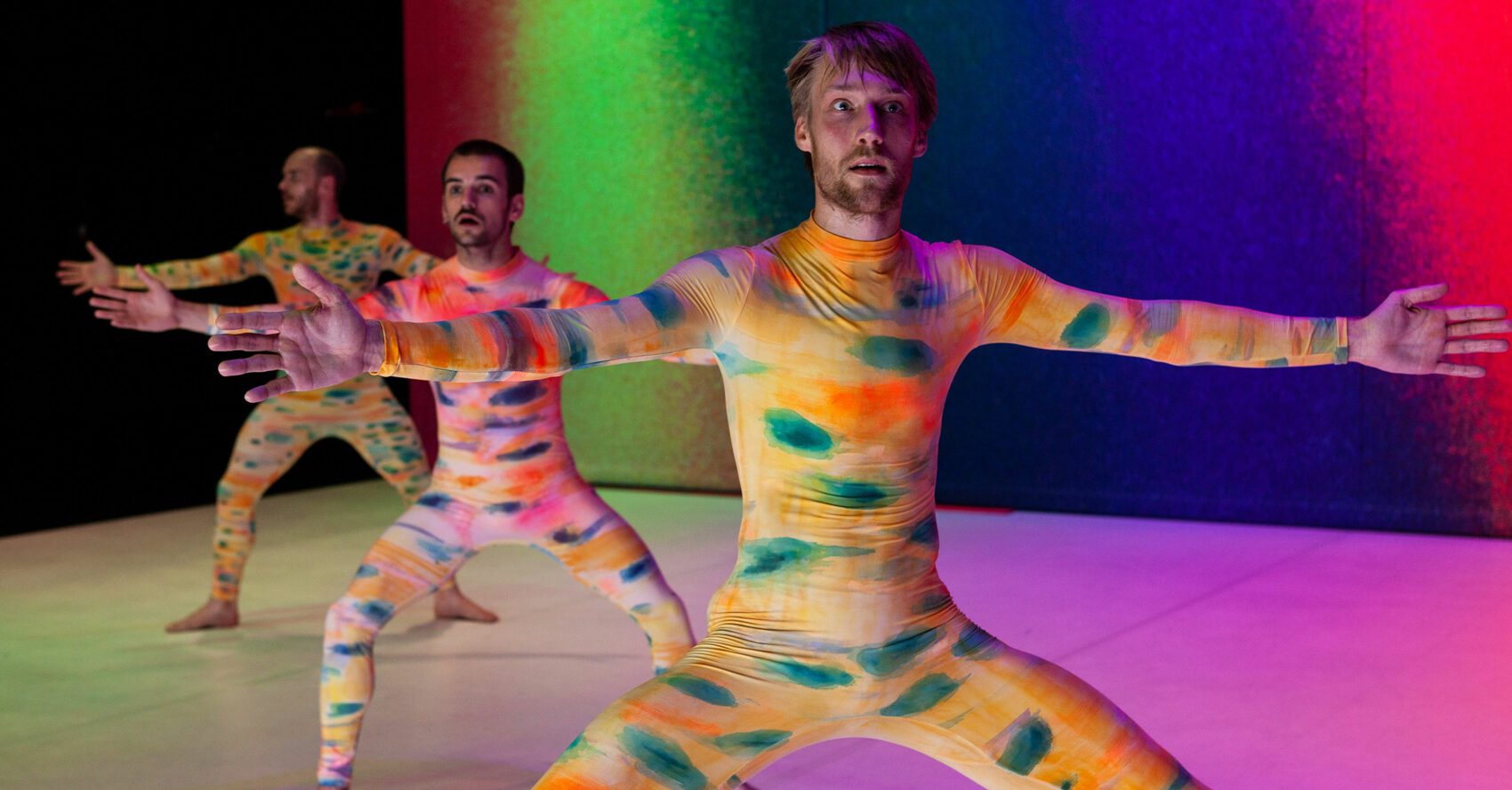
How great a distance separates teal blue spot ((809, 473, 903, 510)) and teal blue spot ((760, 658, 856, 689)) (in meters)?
0.27

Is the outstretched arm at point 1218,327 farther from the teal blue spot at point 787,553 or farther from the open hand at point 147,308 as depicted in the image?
the open hand at point 147,308

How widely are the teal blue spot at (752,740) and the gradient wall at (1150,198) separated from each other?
510 cm

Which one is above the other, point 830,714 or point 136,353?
point 136,353

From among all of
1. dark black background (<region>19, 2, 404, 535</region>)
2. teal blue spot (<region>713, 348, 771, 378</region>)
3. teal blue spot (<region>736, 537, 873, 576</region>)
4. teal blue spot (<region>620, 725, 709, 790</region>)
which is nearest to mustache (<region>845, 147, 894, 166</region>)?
teal blue spot (<region>713, 348, 771, 378</region>)

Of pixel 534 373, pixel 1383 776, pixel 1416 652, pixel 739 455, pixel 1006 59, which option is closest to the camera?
pixel 534 373

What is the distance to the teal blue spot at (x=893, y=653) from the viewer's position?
237cm

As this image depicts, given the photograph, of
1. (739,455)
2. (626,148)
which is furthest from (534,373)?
(626,148)

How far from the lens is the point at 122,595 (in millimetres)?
6203

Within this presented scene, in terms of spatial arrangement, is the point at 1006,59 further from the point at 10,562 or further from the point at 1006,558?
the point at 10,562

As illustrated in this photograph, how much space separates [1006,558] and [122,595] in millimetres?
3787

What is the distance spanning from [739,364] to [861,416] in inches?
8.8

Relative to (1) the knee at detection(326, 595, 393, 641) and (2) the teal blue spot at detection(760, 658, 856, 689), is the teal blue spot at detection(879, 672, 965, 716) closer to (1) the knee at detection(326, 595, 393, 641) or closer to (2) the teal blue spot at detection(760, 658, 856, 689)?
(2) the teal blue spot at detection(760, 658, 856, 689)

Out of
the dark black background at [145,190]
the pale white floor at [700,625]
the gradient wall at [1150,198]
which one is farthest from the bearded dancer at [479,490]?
the dark black background at [145,190]

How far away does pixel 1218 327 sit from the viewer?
8.37ft
